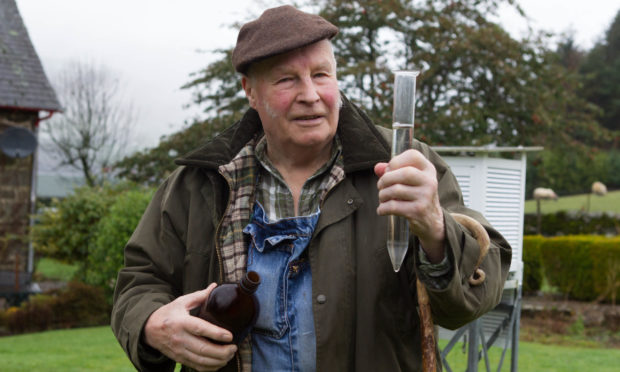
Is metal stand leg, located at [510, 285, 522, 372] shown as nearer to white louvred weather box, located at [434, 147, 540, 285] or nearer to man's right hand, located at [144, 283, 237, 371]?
white louvred weather box, located at [434, 147, 540, 285]

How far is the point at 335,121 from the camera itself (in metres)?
2.24

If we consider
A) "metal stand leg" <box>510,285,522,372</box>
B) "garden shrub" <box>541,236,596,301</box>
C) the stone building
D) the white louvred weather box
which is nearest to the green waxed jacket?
the white louvred weather box

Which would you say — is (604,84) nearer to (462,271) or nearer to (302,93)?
(302,93)

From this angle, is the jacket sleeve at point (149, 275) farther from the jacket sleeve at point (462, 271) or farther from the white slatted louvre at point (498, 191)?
the white slatted louvre at point (498, 191)

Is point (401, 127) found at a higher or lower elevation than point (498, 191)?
higher

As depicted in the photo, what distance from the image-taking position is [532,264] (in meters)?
13.4

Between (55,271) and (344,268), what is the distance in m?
20.4

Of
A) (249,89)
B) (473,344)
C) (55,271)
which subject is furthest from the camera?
(55,271)

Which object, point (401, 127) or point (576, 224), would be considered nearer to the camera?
point (401, 127)

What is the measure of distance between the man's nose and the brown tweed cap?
0.39 ft

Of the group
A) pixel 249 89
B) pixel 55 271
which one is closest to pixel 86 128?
pixel 55 271

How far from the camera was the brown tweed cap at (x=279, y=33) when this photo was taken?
2.12 metres

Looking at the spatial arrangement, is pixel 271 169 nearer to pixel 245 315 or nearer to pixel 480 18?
pixel 245 315

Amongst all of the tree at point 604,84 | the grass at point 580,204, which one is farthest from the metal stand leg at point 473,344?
the tree at point 604,84
